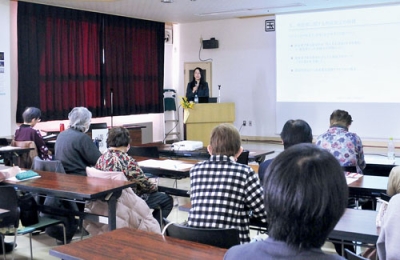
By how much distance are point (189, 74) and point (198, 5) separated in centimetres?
257

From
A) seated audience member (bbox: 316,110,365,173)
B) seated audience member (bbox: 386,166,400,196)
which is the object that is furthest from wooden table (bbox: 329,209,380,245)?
seated audience member (bbox: 316,110,365,173)

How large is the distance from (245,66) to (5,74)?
4.90m

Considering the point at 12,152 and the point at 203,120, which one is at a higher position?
the point at 203,120

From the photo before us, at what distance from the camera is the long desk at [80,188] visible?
3.01m

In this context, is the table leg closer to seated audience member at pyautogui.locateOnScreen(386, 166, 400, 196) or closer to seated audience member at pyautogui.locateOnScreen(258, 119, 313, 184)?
seated audience member at pyautogui.locateOnScreen(258, 119, 313, 184)

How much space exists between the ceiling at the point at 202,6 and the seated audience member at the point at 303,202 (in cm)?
709

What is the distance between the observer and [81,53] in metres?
8.48

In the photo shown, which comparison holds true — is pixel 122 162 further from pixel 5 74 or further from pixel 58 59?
pixel 58 59

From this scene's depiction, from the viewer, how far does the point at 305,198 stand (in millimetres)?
1051

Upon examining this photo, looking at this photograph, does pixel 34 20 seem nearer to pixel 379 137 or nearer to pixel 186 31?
pixel 186 31

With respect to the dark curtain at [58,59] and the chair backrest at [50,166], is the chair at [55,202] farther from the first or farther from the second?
the dark curtain at [58,59]

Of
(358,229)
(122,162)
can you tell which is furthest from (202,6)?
(358,229)

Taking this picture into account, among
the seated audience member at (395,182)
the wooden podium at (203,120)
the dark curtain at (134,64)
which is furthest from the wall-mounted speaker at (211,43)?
the seated audience member at (395,182)

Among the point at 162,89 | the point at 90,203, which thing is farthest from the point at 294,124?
the point at 162,89
